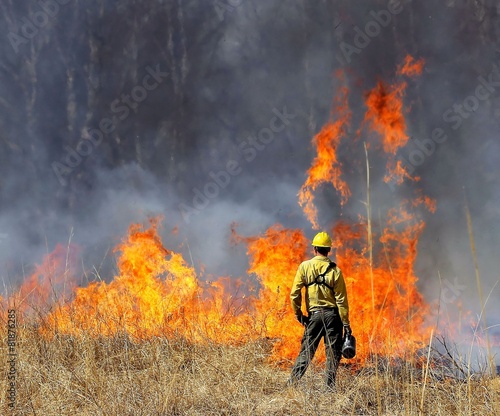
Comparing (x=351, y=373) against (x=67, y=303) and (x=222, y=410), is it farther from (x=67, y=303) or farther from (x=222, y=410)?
(x=67, y=303)

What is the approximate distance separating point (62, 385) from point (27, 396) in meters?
0.33

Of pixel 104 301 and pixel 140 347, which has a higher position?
pixel 104 301

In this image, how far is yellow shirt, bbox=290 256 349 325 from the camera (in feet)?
21.8

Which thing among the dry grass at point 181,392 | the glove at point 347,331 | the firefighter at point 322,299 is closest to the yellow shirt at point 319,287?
the firefighter at point 322,299

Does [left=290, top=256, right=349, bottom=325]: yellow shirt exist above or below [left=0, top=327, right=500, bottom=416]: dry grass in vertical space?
above

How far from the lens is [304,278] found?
679 centimetres

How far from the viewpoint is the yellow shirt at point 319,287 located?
6637mm

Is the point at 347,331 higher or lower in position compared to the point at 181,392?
higher

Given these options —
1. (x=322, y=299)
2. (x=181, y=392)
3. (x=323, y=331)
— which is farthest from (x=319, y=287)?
(x=181, y=392)

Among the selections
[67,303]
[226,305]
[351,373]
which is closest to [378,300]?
[351,373]

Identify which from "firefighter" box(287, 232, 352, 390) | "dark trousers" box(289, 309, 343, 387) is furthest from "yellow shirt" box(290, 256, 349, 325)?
"dark trousers" box(289, 309, 343, 387)

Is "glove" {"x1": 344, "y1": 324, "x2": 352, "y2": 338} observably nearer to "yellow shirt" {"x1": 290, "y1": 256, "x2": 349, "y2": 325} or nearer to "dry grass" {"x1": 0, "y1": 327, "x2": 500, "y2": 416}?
"yellow shirt" {"x1": 290, "y1": 256, "x2": 349, "y2": 325}

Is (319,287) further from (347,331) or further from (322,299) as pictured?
(347,331)

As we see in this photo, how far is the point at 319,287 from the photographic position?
6.70 meters
